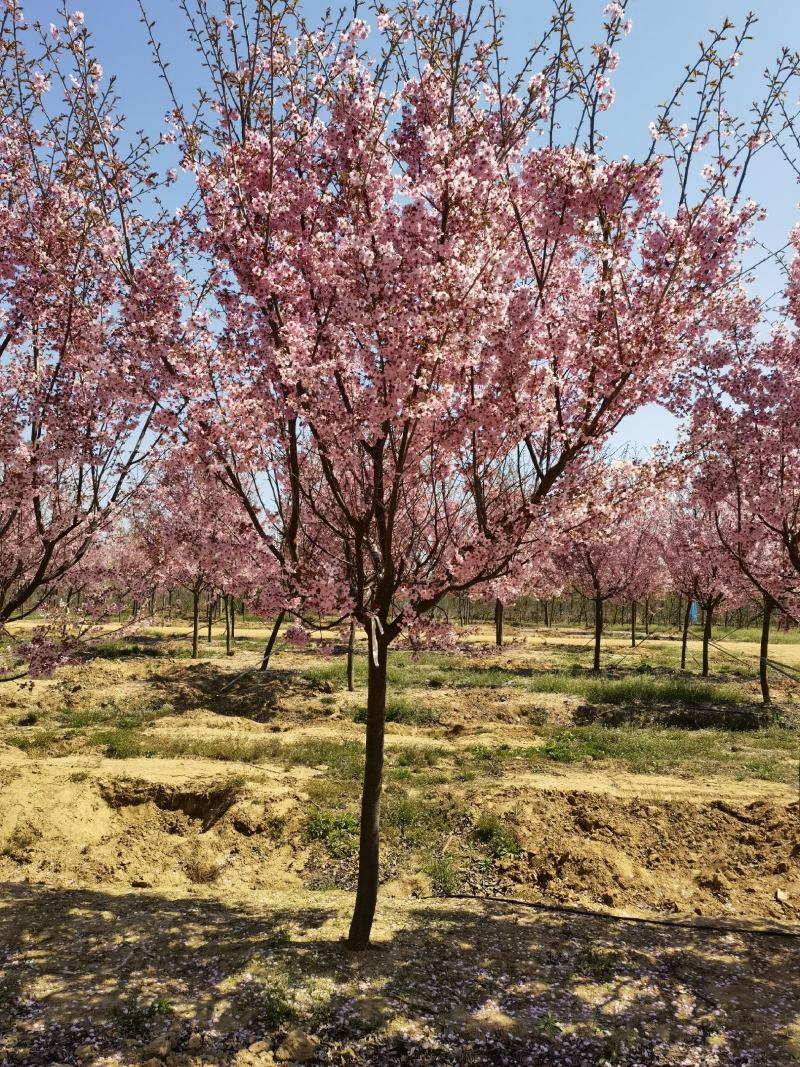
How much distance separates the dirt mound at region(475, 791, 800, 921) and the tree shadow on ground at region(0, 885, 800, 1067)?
3.51 ft

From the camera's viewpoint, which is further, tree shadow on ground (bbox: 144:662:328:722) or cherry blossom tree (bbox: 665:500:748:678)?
cherry blossom tree (bbox: 665:500:748:678)

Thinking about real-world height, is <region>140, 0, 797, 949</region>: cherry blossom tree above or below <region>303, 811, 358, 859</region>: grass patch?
above

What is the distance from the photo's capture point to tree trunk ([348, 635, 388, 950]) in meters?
6.18

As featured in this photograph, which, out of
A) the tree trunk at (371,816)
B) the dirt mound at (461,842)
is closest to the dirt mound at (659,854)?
the dirt mound at (461,842)

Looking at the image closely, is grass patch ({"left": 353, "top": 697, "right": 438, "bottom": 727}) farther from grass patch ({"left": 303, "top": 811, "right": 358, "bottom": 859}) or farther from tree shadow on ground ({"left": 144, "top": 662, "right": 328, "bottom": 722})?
grass patch ({"left": 303, "top": 811, "right": 358, "bottom": 859})

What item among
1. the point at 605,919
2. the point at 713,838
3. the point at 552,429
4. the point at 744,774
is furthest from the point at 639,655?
the point at 552,429

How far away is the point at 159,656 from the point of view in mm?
26109

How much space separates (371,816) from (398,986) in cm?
137

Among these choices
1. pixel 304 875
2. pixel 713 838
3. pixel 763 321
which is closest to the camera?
pixel 304 875

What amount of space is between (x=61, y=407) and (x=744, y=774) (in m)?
12.4

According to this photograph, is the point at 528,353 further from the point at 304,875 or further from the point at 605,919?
the point at 304,875

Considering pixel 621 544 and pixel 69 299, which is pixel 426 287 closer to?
pixel 69 299

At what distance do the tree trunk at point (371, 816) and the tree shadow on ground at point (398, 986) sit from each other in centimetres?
29

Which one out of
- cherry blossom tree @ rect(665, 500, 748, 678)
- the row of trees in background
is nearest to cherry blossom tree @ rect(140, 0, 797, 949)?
the row of trees in background
